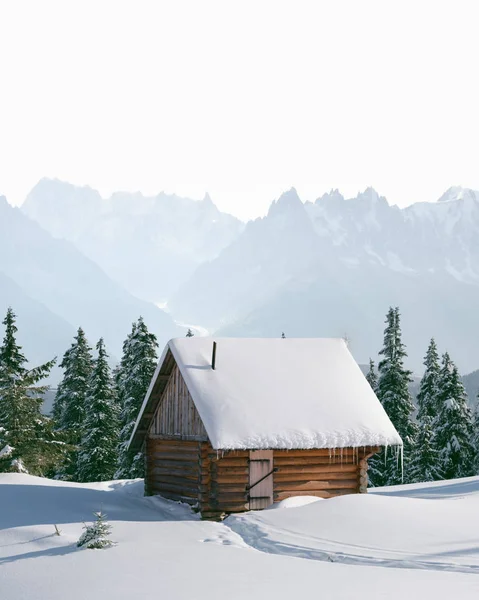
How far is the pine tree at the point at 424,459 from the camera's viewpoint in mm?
49812

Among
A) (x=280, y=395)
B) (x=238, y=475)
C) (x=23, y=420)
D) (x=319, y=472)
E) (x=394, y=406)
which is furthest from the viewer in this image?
(x=394, y=406)

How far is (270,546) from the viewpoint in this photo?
1881cm

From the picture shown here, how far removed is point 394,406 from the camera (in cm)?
5350

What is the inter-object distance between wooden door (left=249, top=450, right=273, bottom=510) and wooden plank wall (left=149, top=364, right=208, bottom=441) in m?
1.80

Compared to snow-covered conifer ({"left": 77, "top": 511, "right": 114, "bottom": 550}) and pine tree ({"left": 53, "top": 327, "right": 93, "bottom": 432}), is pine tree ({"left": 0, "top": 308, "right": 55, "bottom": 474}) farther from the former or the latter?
snow-covered conifer ({"left": 77, "top": 511, "right": 114, "bottom": 550})

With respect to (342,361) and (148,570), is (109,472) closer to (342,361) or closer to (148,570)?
(342,361)

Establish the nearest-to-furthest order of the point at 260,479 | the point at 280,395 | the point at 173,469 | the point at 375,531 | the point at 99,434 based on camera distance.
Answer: the point at 375,531 → the point at 260,479 → the point at 280,395 → the point at 173,469 → the point at 99,434

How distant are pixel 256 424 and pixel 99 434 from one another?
24063mm

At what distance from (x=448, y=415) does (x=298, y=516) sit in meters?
32.7

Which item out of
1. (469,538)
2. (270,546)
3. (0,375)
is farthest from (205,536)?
(0,375)

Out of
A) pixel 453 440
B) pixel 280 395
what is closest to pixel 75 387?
pixel 453 440

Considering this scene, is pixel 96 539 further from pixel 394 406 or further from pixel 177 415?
pixel 394 406

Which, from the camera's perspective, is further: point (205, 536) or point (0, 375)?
point (0, 375)

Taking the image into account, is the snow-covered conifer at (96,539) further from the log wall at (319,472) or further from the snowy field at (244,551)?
the log wall at (319,472)
